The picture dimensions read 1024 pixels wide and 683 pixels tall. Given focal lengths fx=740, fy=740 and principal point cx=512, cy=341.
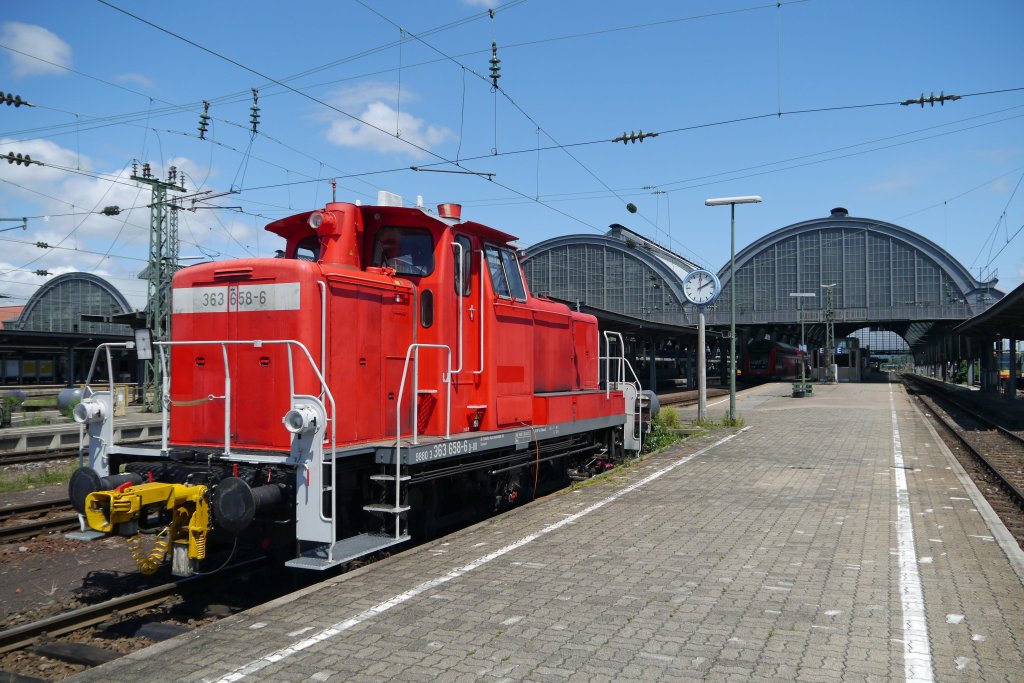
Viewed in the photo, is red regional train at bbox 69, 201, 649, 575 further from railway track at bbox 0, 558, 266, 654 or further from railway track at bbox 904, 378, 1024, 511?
railway track at bbox 904, 378, 1024, 511

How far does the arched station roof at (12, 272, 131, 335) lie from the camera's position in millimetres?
53406

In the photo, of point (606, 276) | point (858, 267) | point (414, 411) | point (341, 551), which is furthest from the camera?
point (606, 276)

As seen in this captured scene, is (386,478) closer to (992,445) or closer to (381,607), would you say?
(381,607)

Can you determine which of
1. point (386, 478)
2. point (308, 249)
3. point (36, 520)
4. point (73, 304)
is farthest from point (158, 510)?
point (73, 304)

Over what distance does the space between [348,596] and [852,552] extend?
440 centimetres

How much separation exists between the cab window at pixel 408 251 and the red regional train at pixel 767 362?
48.2 m

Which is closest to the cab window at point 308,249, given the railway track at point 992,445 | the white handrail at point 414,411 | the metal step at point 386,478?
the white handrail at point 414,411

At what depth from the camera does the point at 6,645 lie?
4.89 metres

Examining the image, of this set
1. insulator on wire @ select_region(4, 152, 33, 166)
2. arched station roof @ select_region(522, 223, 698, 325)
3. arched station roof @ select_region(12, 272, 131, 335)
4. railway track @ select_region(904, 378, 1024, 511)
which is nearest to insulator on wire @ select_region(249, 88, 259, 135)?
insulator on wire @ select_region(4, 152, 33, 166)

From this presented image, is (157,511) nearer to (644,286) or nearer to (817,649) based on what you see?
(817,649)

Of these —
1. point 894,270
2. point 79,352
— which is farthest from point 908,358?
point 79,352

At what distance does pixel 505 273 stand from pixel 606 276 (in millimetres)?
59415

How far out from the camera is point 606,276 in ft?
220

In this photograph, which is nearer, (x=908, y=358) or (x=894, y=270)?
(x=894, y=270)
